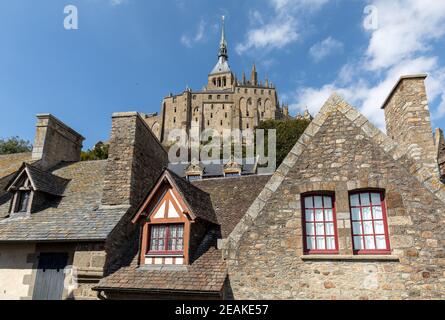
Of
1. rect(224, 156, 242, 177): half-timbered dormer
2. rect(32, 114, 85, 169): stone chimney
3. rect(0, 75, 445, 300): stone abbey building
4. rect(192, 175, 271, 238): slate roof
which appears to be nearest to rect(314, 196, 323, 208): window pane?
rect(0, 75, 445, 300): stone abbey building

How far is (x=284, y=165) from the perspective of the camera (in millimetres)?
7734

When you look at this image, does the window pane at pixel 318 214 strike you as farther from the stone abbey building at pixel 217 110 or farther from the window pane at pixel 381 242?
the stone abbey building at pixel 217 110

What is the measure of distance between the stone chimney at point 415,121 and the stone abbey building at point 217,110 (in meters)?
81.9

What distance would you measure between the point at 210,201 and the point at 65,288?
4.58 m

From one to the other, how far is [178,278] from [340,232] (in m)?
3.78

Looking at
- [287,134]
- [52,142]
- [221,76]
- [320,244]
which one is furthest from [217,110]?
[320,244]

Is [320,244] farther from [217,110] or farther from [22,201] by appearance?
[217,110]

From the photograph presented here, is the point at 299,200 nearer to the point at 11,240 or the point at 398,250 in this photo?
the point at 398,250

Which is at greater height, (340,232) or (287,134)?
(287,134)

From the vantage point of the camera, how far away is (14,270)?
9.05 meters

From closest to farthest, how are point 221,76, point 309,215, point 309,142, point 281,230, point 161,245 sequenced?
point 281,230
point 309,215
point 309,142
point 161,245
point 221,76
